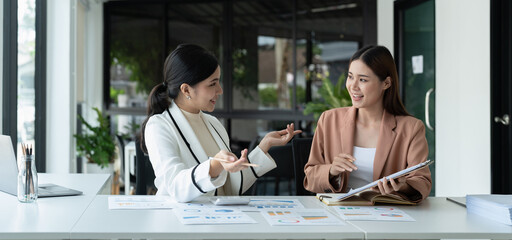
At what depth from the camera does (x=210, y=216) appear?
2012mm

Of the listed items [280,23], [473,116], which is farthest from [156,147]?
[280,23]

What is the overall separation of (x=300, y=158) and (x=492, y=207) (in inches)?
40.7

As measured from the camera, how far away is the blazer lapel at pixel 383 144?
255 cm

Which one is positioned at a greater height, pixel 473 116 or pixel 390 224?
pixel 473 116

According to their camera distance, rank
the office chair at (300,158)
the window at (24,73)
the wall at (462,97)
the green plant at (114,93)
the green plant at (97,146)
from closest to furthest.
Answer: the office chair at (300,158) → the window at (24,73) → the wall at (462,97) → the green plant at (97,146) → the green plant at (114,93)

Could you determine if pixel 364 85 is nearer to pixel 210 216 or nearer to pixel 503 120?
pixel 210 216

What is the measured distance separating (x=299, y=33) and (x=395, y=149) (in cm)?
432

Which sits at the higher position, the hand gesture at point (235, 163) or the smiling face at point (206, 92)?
the smiling face at point (206, 92)

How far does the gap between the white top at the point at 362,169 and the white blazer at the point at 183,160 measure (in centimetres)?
38

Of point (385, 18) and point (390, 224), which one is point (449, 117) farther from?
point (390, 224)

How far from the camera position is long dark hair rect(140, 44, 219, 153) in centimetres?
252

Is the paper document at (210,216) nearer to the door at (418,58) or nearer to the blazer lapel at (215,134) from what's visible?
the blazer lapel at (215,134)

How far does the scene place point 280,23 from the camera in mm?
6844

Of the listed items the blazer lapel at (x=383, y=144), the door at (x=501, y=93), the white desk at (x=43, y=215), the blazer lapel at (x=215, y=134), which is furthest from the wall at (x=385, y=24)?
the white desk at (x=43, y=215)
